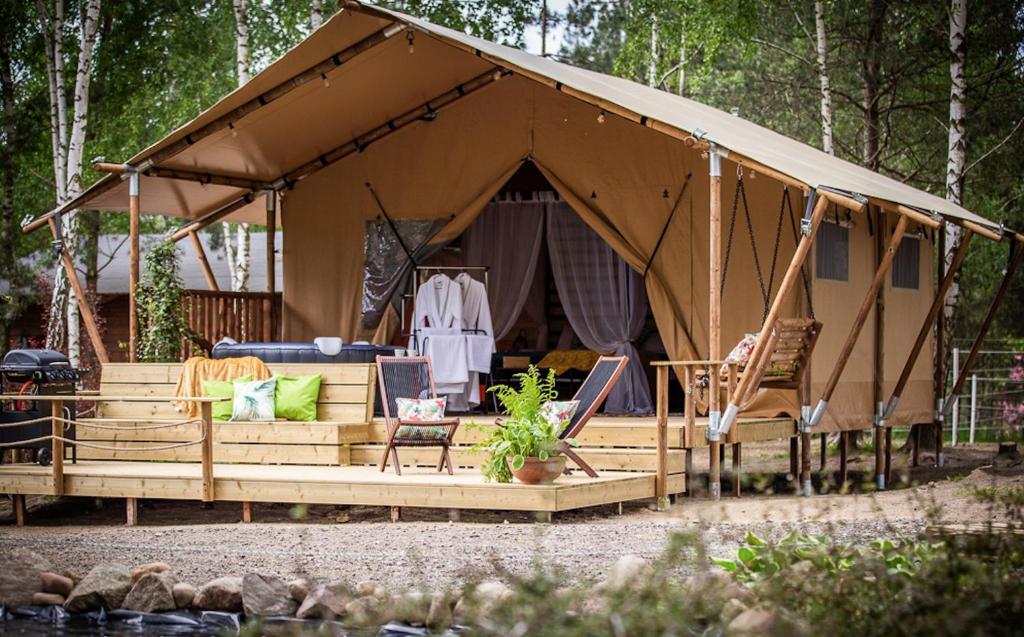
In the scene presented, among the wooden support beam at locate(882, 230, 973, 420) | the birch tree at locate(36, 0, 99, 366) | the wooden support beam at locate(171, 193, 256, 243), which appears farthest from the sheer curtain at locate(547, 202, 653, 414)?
the birch tree at locate(36, 0, 99, 366)

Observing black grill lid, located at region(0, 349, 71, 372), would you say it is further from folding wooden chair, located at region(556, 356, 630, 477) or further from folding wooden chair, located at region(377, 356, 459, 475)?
folding wooden chair, located at region(556, 356, 630, 477)

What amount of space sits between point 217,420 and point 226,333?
8.31ft

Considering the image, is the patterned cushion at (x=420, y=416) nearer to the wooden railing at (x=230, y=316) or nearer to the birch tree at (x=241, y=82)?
the wooden railing at (x=230, y=316)

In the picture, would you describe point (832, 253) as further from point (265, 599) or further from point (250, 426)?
point (265, 599)

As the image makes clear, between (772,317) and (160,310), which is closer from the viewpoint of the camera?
(772,317)

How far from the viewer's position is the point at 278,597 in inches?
236

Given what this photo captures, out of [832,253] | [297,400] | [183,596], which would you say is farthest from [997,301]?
[183,596]

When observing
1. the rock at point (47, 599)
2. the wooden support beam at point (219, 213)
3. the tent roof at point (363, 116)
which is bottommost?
the rock at point (47, 599)

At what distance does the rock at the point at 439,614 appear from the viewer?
18.1 ft

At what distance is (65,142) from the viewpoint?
14602mm

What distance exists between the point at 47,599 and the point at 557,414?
10.1 feet

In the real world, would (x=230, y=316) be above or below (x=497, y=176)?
below

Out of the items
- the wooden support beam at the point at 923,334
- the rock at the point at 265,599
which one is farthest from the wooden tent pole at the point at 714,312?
the rock at the point at 265,599

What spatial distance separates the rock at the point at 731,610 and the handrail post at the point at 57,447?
502cm
